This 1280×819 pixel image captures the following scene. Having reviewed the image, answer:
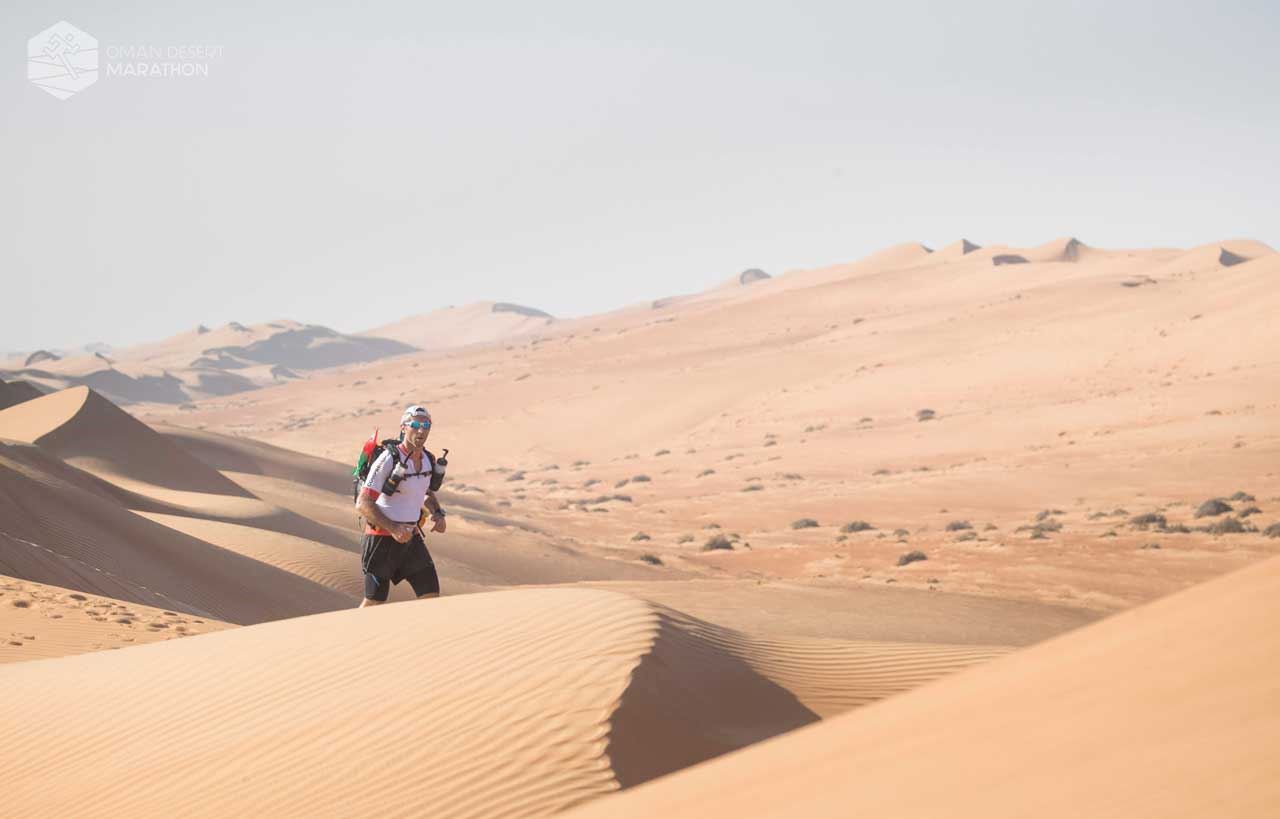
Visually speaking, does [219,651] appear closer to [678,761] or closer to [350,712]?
[350,712]

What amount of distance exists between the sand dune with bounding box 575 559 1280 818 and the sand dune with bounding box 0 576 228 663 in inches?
227

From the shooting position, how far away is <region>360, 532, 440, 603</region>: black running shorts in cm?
820

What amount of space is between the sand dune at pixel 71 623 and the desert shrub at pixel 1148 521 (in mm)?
16069

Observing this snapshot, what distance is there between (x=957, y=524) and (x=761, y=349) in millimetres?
45964

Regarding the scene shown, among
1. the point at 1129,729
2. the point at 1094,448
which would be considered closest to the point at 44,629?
the point at 1129,729

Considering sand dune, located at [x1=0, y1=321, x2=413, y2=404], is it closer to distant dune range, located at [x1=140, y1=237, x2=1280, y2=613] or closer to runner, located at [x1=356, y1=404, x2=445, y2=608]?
distant dune range, located at [x1=140, y1=237, x2=1280, y2=613]

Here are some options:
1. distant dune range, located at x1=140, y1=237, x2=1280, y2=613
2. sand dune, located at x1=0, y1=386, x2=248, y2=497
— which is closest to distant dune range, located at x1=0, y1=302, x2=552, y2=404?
distant dune range, located at x1=140, y1=237, x2=1280, y2=613

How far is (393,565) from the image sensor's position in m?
8.30

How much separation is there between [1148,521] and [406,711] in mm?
18299

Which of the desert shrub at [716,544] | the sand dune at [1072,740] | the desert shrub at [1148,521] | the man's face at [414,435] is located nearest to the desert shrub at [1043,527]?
the desert shrub at [1148,521]

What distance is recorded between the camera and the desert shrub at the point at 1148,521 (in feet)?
69.1

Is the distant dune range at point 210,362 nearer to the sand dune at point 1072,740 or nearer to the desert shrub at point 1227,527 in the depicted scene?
the desert shrub at point 1227,527

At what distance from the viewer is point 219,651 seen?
7125mm

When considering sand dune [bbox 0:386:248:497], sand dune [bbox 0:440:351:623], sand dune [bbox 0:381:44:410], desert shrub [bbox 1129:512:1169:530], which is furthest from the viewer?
sand dune [bbox 0:381:44:410]
